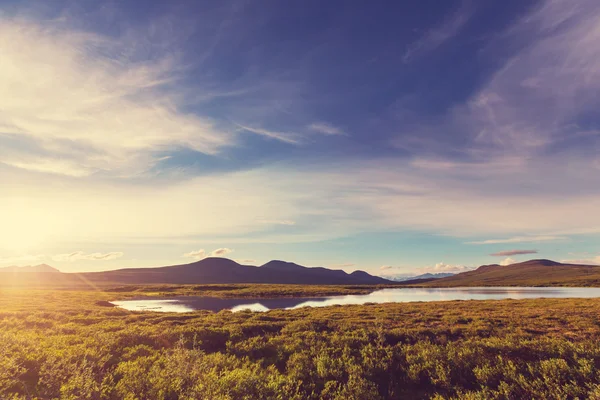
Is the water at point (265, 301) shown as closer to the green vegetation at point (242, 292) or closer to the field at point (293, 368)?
the green vegetation at point (242, 292)

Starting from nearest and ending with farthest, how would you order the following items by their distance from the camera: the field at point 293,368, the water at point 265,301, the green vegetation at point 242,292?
the field at point 293,368
the water at point 265,301
the green vegetation at point 242,292

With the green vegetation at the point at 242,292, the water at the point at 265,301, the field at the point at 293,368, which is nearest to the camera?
the field at the point at 293,368

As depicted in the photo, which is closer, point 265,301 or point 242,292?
point 265,301

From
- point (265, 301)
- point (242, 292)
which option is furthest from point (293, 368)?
point (242, 292)

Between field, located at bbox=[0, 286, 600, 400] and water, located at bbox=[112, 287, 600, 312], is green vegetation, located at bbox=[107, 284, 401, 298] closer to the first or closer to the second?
water, located at bbox=[112, 287, 600, 312]

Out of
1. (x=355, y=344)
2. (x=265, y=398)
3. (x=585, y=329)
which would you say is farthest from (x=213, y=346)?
(x=585, y=329)

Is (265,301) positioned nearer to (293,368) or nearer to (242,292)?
(242,292)

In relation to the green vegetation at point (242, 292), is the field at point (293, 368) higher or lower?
higher

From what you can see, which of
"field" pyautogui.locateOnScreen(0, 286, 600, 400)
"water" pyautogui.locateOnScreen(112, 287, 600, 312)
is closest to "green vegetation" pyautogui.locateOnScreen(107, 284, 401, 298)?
"water" pyautogui.locateOnScreen(112, 287, 600, 312)

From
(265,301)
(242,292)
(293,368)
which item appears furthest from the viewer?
(242,292)

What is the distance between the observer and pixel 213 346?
19672 millimetres

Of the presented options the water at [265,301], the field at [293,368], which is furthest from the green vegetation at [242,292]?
the field at [293,368]

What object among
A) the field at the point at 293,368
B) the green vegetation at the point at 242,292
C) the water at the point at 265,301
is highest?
the field at the point at 293,368

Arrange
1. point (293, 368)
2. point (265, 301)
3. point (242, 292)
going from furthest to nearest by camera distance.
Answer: point (242, 292)
point (265, 301)
point (293, 368)
